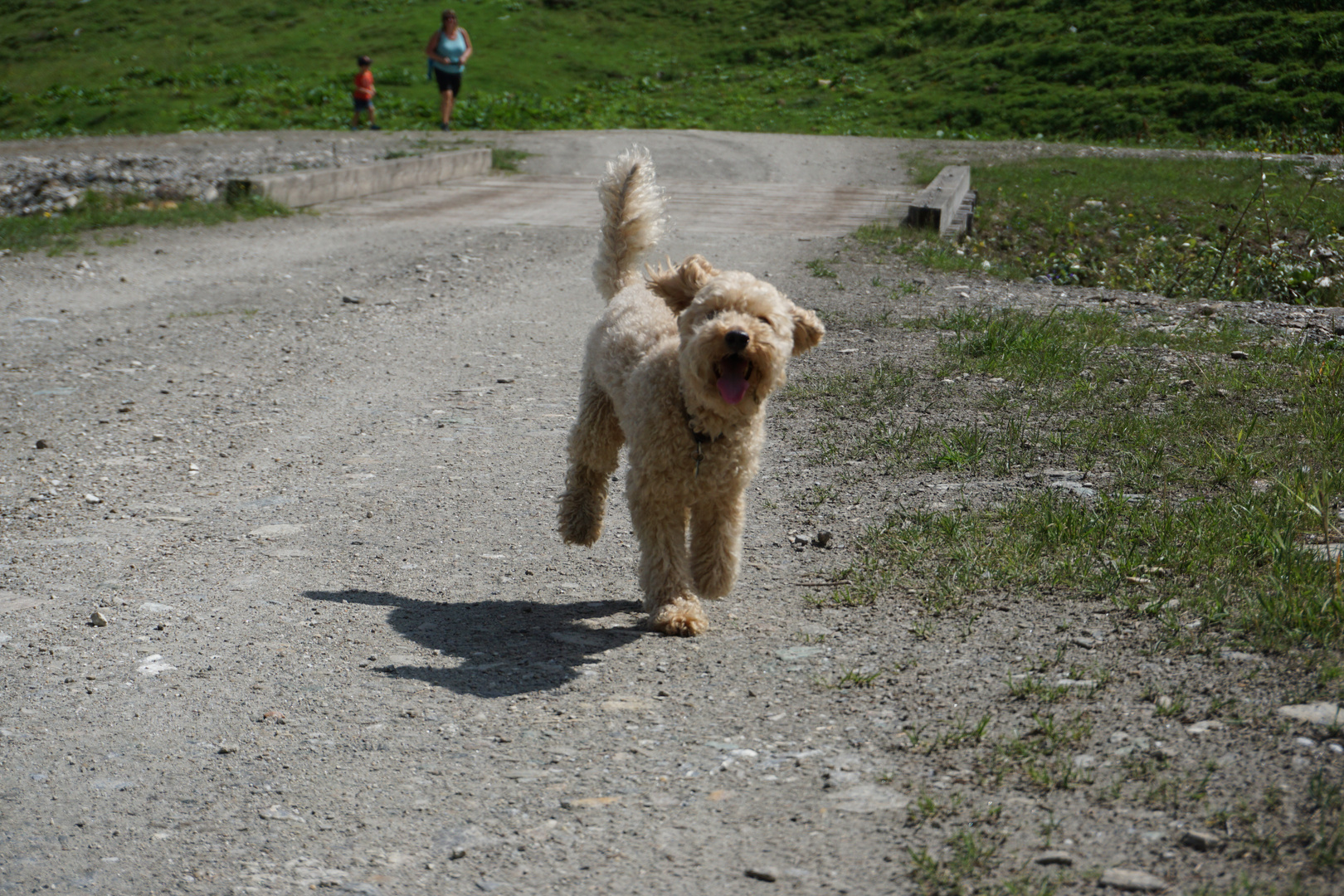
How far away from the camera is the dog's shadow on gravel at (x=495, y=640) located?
3791 mm

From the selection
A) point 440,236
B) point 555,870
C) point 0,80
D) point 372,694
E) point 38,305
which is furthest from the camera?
point 0,80

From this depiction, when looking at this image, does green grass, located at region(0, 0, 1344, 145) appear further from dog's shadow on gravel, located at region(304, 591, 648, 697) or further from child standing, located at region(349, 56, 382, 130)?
dog's shadow on gravel, located at region(304, 591, 648, 697)

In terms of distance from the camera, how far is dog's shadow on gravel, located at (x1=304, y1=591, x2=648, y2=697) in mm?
3791

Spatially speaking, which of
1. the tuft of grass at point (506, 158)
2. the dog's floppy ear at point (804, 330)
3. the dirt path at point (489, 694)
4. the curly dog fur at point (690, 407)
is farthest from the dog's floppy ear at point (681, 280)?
the tuft of grass at point (506, 158)

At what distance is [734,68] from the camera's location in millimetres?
29375

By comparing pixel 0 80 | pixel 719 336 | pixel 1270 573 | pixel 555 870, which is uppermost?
pixel 0 80

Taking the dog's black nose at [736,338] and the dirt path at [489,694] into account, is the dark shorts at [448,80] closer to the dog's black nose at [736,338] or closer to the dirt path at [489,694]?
the dirt path at [489,694]

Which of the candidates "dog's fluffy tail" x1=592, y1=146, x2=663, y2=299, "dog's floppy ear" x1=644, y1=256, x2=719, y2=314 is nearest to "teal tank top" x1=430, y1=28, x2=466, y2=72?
"dog's fluffy tail" x1=592, y1=146, x2=663, y2=299

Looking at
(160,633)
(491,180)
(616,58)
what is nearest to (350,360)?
(160,633)

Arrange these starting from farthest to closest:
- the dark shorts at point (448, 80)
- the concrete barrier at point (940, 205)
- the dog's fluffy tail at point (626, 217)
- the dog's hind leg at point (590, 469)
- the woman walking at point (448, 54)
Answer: the dark shorts at point (448, 80), the woman walking at point (448, 54), the concrete barrier at point (940, 205), the dog's fluffy tail at point (626, 217), the dog's hind leg at point (590, 469)

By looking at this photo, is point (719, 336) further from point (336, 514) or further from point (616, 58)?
Result: point (616, 58)

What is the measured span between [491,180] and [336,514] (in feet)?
40.1

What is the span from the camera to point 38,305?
905 centimetres

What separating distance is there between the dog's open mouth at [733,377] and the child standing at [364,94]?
2058 centimetres
